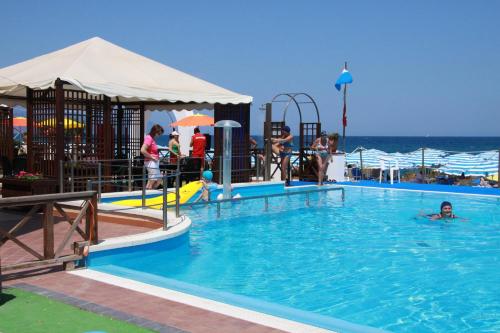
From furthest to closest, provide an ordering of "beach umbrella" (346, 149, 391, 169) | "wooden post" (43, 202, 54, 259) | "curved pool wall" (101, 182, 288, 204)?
"beach umbrella" (346, 149, 391, 169) < "curved pool wall" (101, 182, 288, 204) < "wooden post" (43, 202, 54, 259)

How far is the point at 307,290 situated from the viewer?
6.79 metres

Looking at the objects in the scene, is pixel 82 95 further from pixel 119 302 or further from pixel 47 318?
pixel 47 318

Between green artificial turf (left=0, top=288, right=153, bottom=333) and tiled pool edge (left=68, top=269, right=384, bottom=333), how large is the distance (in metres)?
0.75

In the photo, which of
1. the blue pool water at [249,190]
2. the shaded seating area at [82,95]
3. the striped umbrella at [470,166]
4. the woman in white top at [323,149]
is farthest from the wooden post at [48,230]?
the striped umbrella at [470,166]

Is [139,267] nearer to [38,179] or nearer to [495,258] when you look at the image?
[38,179]

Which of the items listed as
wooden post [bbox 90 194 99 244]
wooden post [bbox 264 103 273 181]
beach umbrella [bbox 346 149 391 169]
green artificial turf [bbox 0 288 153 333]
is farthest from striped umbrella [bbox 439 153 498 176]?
green artificial turf [bbox 0 288 153 333]

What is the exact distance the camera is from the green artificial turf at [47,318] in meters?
4.22

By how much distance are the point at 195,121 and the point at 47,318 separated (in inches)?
676

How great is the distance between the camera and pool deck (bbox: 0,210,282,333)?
14.2 ft

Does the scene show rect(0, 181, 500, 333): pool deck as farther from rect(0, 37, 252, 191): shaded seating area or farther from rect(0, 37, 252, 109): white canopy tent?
rect(0, 37, 252, 109): white canopy tent

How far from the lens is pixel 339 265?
8023 mm

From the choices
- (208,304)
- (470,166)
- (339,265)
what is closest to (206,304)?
(208,304)

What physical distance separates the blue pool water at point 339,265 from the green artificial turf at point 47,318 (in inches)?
50.5

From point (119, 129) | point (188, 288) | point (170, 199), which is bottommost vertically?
point (188, 288)
